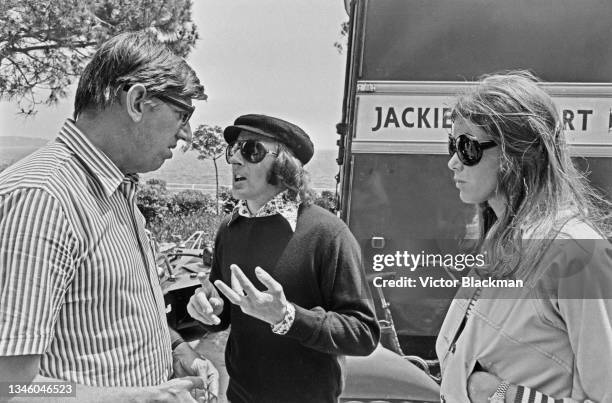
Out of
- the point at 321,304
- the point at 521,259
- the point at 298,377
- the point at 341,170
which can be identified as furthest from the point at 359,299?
the point at 521,259

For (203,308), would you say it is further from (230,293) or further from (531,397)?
(531,397)

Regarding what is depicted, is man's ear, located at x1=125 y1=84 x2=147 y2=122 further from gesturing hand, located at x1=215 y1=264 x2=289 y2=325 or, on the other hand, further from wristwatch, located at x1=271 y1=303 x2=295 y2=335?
wristwatch, located at x1=271 y1=303 x2=295 y2=335

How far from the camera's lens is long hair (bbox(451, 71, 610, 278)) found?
132 centimetres

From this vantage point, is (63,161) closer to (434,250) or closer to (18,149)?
(18,149)

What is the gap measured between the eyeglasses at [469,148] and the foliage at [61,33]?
931mm

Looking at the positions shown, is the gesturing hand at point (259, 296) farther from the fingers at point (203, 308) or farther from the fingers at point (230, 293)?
the fingers at point (203, 308)

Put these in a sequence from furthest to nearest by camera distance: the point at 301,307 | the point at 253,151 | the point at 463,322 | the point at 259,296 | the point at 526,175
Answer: the point at 253,151 < the point at 301,307 < the point at 259,296 < the point at 463,322 < the point at 526,175

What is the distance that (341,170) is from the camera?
1.96 m

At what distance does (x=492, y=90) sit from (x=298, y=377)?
1.03 meters

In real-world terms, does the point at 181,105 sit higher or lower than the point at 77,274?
higher

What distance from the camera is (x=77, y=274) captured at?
1.14 meters

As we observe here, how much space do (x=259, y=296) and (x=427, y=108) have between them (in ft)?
2.75

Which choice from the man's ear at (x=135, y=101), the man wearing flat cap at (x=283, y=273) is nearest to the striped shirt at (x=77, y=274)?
the man's ear at (x=135, y=101)

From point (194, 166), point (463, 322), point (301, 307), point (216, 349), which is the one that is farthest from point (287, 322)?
point (194, 166)
